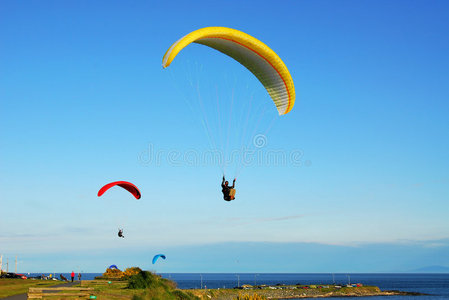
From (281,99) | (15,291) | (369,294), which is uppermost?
(281,99)

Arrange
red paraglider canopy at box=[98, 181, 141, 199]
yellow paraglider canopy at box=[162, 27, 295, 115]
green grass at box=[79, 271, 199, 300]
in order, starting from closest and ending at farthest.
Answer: yellow paraglider canopy at box=[162, 27, 295, 115] → green grass at box=[79, 271, 199, 300] → red paraglider canopy at box=[98, 181, 141, 199]

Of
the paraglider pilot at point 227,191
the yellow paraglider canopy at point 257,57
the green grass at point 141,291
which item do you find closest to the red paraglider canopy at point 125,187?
the green grass at point 141,291

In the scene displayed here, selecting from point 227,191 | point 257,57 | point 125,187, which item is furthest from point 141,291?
point 257,57

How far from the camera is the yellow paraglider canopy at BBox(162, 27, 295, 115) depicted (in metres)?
20.2

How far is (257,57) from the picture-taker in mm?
21922

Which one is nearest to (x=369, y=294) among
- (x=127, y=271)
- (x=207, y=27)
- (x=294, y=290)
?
(x=294, y=290)

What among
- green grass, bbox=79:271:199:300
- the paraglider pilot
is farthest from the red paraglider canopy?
the paraglider pilot

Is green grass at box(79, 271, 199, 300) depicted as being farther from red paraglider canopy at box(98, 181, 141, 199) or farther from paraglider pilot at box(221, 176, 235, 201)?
paraglider pilot at box(221, 176, 235, 201)

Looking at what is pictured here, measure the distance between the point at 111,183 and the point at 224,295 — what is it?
41603 mm

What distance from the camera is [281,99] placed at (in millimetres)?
23562

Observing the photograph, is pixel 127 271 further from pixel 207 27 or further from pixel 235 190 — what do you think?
pixel 207 27

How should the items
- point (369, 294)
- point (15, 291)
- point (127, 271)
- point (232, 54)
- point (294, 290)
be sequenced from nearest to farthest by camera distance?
point (232, 54)
point (15, 291)
point (127, 271)
point (294, 290)
point (369, 294)

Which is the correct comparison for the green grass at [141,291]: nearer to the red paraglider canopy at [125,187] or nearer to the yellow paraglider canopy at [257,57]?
the red paraglider canopy at [125,187]

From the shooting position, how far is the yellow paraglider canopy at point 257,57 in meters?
20.2
